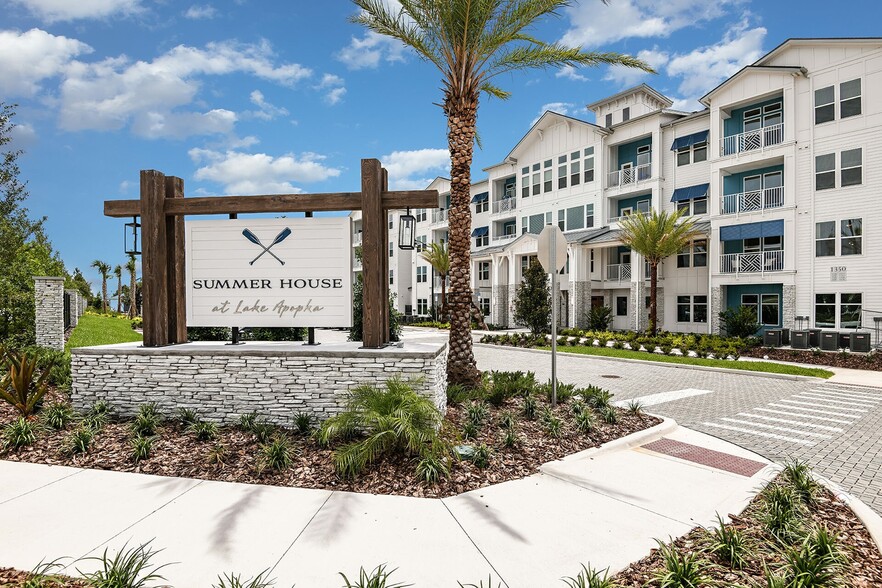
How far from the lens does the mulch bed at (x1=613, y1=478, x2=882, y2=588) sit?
10.9ft

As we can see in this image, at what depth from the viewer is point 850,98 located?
20.9 meters

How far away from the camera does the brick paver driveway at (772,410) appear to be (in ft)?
20.6

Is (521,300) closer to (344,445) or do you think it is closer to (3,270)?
(344,445)

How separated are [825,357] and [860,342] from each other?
9.14 feet

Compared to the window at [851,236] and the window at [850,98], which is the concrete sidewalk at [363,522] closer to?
the window at [851,236]

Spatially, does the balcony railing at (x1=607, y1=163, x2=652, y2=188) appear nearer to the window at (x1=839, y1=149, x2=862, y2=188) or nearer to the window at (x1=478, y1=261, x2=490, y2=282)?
the window at (x1=839, y1=149, x2=862, y2=188)

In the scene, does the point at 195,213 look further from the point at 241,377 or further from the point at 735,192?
the point at 735,192

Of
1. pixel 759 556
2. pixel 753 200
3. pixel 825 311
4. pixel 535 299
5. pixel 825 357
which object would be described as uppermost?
pixel 753 200

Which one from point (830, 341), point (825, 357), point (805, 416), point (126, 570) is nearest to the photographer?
point (126, 570)

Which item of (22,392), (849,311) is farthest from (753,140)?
(22,392)

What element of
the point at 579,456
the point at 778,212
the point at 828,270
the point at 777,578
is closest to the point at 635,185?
the point at 778,212

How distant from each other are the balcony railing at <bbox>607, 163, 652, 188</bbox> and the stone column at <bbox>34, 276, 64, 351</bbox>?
29435 mm

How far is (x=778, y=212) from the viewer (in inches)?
900

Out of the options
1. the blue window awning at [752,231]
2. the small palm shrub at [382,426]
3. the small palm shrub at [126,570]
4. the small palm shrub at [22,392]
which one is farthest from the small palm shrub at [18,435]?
the blue window awning at [752,231]
